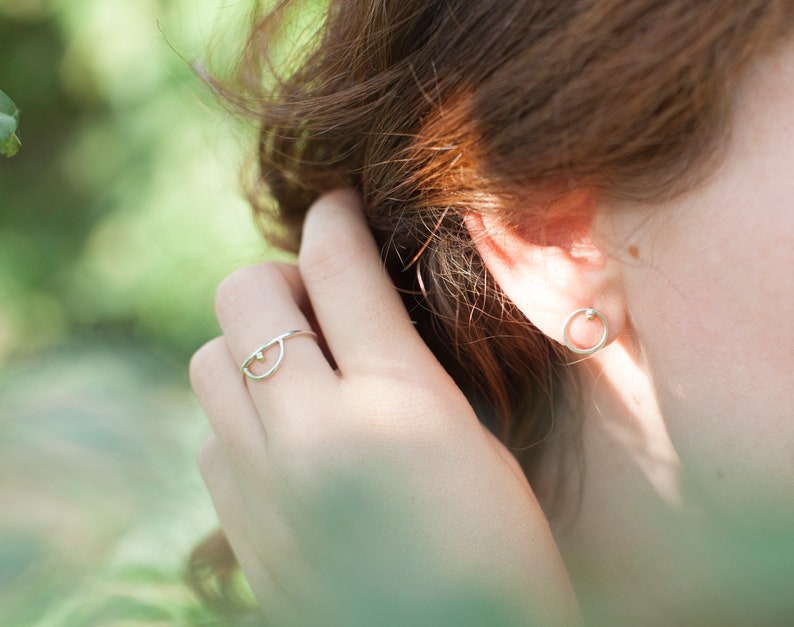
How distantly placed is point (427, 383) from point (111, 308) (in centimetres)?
174

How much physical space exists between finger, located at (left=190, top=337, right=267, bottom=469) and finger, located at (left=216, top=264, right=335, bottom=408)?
0.11 feet

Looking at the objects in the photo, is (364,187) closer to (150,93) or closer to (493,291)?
(493,291)

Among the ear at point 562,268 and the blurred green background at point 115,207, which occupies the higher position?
the blurred green background at point 115,207

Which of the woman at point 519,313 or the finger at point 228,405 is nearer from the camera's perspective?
the woman at point 519,313

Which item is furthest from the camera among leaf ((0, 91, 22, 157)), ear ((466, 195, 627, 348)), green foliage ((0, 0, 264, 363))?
green foliage ((0, 0, 264, 363))

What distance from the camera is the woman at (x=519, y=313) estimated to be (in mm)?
970

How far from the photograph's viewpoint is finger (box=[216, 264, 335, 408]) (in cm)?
128

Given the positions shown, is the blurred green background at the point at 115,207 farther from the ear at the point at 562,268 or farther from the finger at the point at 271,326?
the ear at the point at 562,268

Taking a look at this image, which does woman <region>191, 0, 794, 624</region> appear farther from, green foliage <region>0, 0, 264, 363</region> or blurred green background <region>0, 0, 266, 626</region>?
green foliage <region>0, 0, 264, 363</region>

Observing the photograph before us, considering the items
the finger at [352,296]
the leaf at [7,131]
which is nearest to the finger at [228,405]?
the finger at [352,296]

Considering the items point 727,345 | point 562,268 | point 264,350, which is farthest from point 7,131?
point 727,345

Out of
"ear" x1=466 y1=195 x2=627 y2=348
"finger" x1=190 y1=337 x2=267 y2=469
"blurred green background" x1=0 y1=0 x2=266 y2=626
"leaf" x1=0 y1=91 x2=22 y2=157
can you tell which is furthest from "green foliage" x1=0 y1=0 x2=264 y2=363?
"leaf" x1=0 y1=91 x2=22 y2=157

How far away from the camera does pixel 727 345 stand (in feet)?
3.42

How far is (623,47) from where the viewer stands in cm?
94
